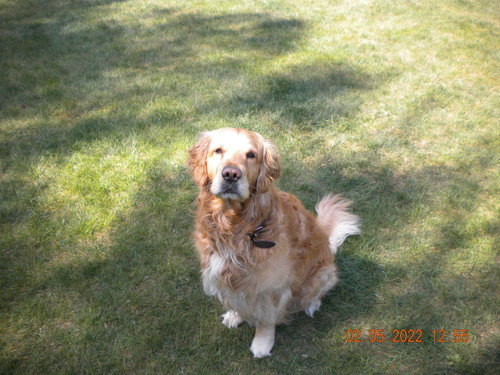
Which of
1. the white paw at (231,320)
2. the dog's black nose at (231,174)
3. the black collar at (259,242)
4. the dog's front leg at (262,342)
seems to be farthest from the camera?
the white paw at (231,320)

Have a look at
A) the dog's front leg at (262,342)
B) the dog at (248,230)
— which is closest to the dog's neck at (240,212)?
the dog at (248,230)

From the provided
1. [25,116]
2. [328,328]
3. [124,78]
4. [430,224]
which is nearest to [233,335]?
[328,328]

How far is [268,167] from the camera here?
2.31 metres

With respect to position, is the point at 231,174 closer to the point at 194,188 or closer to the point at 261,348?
the point at 261,348

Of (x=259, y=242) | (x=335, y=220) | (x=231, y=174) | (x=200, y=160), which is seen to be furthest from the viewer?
(x=335, y=220)

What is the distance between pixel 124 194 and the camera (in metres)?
3.74

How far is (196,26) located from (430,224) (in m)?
5.81
